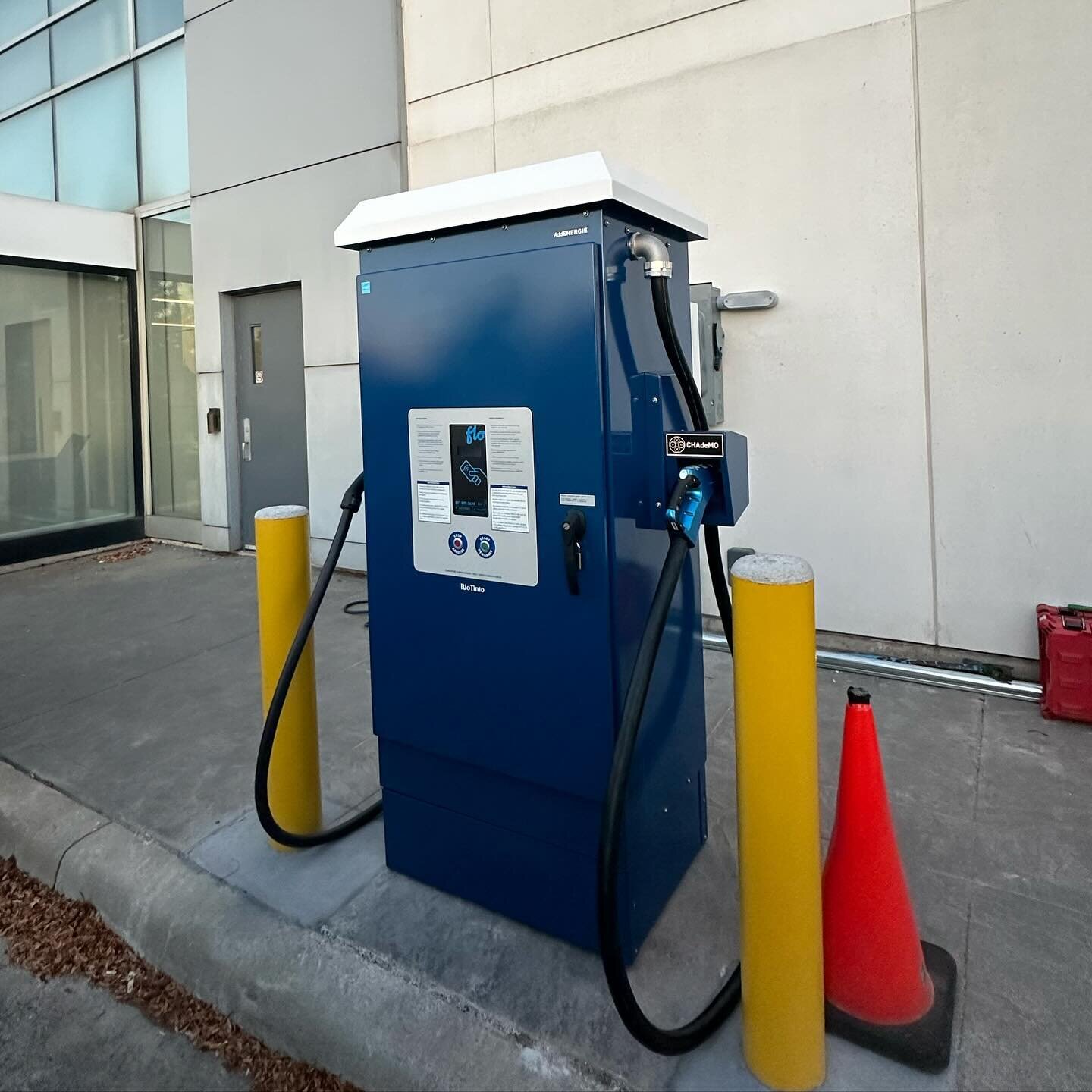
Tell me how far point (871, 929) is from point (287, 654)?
1.83 m

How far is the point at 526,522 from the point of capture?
203 centimetres

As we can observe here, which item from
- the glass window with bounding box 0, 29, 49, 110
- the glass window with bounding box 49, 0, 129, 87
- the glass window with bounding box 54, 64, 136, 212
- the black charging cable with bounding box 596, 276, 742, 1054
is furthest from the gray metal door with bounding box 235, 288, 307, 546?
the black charging cable with bounding box 596, 276, 742, 1054

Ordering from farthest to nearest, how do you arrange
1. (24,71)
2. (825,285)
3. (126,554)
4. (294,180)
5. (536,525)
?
(24,71), (126,554), (294,180), (825,285), (536,525)

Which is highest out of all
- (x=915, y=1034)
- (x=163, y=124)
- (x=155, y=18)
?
(x=155, y=18)

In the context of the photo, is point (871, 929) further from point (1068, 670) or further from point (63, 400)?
point (63, 400)

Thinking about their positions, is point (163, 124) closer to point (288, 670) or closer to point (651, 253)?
point (288, 670)

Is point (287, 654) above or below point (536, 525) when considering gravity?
below

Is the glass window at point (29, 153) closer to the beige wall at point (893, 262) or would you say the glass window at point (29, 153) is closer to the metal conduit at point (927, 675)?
the beige wall at point (893, 262)

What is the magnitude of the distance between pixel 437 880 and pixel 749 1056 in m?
1.02

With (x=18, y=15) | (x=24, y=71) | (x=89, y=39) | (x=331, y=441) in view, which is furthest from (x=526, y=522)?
(x=18, y=15)

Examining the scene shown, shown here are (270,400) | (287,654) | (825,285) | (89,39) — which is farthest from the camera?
(89,39)

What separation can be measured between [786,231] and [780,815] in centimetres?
359

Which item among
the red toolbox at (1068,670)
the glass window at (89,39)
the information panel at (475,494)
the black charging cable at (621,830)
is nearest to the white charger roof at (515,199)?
the black charging cable at (621,830)

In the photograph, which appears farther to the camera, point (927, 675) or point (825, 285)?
point (825, 285)
